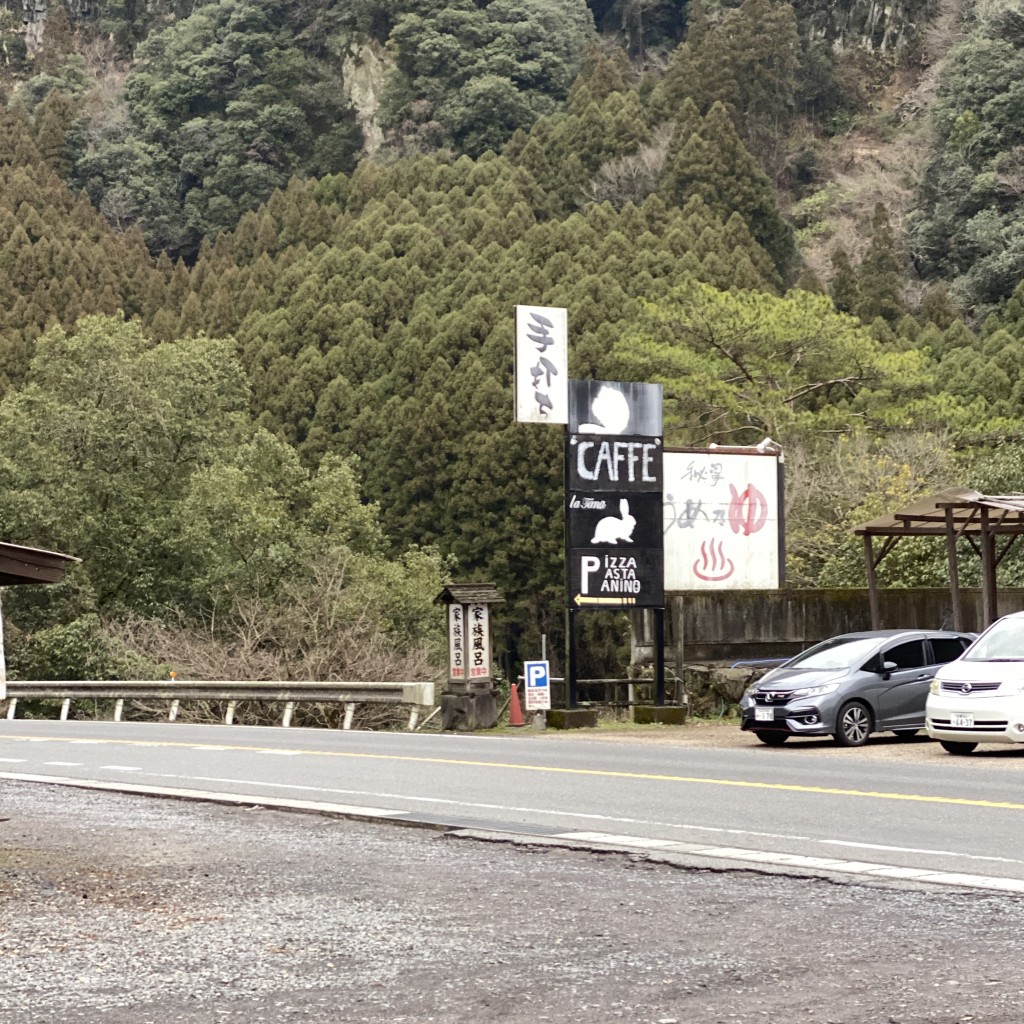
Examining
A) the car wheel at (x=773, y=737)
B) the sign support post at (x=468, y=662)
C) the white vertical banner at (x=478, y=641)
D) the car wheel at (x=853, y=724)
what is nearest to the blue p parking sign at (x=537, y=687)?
the sign support post at (x=468, y=662)

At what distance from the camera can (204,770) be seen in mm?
18859

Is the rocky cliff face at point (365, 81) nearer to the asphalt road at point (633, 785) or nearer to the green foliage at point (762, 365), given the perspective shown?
the green foliage at point (762, 365)

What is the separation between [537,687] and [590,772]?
385 inches

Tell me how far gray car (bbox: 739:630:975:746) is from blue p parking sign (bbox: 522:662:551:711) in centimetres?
560

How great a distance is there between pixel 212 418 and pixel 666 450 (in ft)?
86.3

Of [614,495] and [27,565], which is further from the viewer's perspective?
[614,495]

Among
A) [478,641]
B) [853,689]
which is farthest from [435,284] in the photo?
→ [853,689]

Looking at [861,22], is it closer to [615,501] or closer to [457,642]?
[615,501]

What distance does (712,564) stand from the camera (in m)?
29.9

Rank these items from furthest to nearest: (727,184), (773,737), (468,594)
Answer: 1. (727,184)
2. (468,594)
3. (773,737)

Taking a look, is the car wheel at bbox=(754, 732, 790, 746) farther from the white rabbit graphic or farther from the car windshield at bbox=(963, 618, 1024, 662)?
the white rabbit graphic

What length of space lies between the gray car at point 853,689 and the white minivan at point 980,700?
2.03 metres

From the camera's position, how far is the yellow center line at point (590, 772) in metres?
14.5

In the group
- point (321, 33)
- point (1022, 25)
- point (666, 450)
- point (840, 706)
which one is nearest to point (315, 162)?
point (321, 33)
